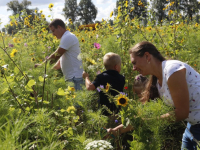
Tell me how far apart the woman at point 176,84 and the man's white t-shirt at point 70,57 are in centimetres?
161

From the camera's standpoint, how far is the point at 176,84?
149 cm

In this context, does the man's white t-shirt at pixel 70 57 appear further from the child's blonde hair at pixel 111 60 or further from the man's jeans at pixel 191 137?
the man's jeans at pixel 191 137

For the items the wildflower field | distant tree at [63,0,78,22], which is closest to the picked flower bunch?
the wildflower field

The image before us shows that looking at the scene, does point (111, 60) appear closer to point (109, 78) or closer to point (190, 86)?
point (109, 78)

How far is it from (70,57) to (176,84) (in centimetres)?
212

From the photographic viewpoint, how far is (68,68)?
3324 mm

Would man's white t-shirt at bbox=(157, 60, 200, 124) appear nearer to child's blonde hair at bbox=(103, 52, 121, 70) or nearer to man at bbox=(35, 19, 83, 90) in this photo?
child's blonde hair at bbox=(103, 52, 121, 70)

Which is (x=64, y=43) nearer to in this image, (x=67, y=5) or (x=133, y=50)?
(x=133, y=50)

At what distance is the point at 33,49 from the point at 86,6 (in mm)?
44114

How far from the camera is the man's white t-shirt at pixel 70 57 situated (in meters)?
3.24

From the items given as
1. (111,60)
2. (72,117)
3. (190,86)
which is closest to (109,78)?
(111,60)

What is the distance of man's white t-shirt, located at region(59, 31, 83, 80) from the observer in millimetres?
3242

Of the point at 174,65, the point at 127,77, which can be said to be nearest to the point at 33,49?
the point at 127,77

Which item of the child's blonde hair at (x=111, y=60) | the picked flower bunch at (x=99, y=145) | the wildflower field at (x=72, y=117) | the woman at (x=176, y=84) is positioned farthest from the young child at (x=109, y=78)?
the picked flower bunch at (x=99, y=145)
